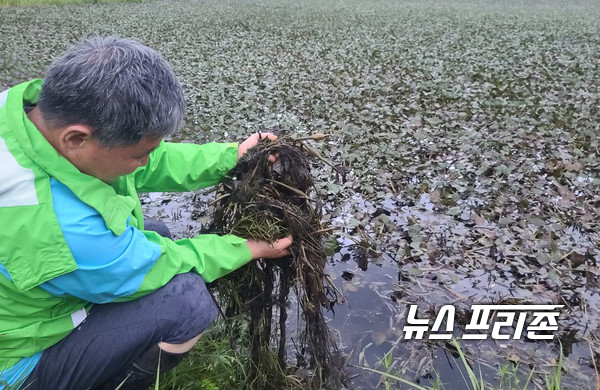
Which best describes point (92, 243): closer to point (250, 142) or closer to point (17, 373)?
point (17, 373)

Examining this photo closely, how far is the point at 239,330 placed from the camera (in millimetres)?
2312

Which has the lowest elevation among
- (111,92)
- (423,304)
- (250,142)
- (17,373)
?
(423,304)

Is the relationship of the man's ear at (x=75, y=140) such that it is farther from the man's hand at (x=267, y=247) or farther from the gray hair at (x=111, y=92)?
the man's hand at (x=267, y=247)

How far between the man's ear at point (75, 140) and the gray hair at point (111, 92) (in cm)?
2

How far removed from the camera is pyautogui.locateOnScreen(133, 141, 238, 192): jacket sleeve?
6.53 feet

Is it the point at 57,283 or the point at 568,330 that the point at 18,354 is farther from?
the point at 568,330

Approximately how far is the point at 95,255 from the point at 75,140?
32cm

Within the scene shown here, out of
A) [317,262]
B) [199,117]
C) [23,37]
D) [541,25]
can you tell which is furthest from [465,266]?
[541,25]

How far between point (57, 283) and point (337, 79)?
22.7ft

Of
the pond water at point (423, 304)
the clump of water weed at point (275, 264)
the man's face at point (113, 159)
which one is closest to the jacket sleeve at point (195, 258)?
the clump of water weed at point (275, 264)

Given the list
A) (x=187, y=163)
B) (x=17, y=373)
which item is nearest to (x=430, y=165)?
(x=187, y=163)

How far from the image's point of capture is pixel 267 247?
6.09 feet

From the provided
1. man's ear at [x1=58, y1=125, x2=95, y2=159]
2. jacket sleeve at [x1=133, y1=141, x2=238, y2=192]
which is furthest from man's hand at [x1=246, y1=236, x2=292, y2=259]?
man's ear at [x1=58, y1=125, x2=95, y2=159]

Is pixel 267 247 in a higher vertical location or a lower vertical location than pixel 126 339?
higher
